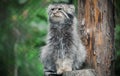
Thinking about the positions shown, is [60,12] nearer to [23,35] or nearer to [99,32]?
[99,32]

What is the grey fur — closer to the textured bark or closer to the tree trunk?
the tree trunk

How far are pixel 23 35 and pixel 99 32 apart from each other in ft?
4.00

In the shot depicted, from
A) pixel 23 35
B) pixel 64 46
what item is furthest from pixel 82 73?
pixel 23 35

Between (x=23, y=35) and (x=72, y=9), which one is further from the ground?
(x=72, y=9)

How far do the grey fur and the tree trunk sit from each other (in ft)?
0.49

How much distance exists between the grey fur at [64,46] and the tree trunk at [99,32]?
0.15 meters

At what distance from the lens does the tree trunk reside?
10391mm

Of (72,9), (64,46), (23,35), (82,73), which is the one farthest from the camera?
(23,35)

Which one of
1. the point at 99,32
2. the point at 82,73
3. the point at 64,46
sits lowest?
the point at 82,73

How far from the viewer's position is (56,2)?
10680 millimetres

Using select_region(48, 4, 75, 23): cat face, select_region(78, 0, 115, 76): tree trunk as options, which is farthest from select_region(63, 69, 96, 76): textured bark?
select_region(48, 4, 75, 23): cat face

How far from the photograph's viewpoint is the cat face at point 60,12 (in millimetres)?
10320

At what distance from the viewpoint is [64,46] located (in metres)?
10.5

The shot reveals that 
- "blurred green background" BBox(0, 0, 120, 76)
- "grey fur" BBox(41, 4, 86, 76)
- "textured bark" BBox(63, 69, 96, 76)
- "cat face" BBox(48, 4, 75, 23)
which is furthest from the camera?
"blurred green background" BBox(0, 0, 120, 76)
